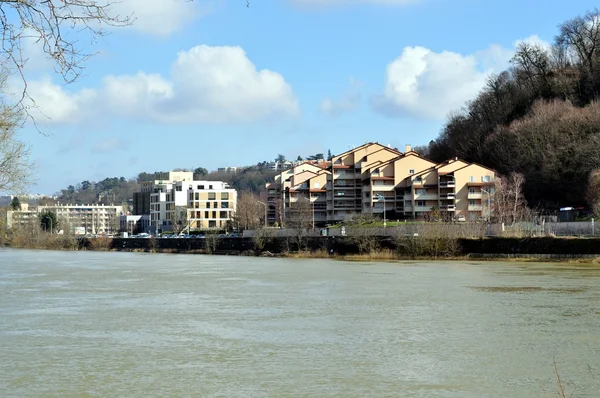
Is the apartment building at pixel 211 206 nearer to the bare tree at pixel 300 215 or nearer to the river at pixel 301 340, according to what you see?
the bare tree at pixel 300 215

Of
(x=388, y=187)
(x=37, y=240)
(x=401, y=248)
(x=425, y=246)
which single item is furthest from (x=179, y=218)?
(x=425, y=246)

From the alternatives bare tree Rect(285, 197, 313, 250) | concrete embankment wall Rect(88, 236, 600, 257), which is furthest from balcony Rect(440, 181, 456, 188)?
concrete embankment wall Rect(88, 236, 600, 257)

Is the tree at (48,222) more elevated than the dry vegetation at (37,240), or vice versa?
the tree at (48,222)

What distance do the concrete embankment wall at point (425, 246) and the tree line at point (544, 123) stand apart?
1146 centimetres

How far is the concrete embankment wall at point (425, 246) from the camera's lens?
5197 centimetres

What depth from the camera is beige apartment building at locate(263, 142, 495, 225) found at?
271 ft

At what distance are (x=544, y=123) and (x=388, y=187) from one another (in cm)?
2194

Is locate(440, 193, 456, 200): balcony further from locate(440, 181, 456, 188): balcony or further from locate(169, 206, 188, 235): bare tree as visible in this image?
locate(169, 206, 188, 235): bare tree

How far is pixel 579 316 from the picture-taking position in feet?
72.0

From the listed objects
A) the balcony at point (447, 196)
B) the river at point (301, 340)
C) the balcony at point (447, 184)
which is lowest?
the river at point (301, 340)

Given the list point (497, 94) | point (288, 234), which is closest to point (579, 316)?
point (288, 234)

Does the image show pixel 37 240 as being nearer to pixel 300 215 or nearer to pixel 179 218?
pixel 179 218

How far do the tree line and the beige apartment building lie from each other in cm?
497

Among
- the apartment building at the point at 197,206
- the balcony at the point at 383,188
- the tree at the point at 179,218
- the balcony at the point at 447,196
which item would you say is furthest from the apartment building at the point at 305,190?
the tree at the point at 179,218
